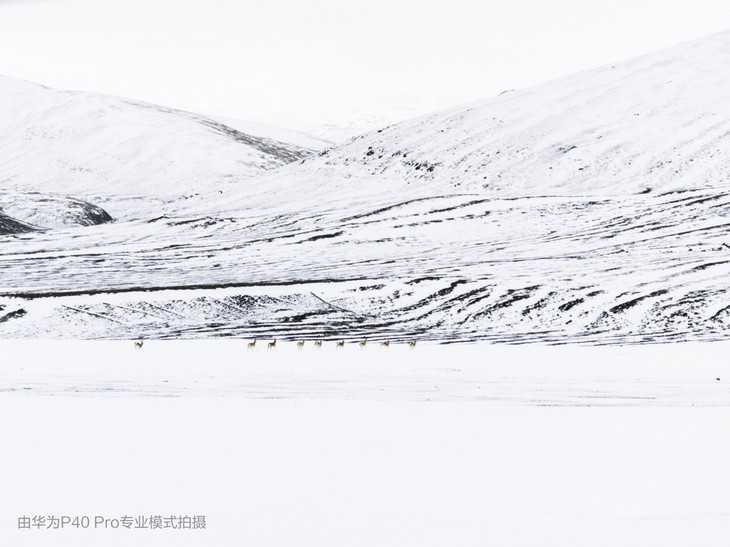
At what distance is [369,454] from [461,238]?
82.8 ft

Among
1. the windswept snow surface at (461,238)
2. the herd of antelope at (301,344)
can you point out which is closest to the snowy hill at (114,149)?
the windswept snow surface at (461,238)

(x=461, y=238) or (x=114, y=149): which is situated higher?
(x=114, y=149)

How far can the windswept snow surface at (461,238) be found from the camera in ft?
68.3

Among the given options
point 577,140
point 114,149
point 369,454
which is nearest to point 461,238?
point 577,140

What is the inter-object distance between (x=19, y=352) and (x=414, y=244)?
18.3 meters

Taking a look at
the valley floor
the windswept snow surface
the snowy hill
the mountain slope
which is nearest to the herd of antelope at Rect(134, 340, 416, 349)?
the valley floor

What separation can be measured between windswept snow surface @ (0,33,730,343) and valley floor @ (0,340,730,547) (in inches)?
295

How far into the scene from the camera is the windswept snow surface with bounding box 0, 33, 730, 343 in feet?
68.3

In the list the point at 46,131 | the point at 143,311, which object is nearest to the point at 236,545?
the point at 143,311

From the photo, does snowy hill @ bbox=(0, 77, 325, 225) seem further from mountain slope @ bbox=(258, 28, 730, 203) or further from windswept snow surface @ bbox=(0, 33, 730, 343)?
mountain slope @ bbox=(258, 28, 730, 203)

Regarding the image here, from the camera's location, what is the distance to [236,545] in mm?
4898

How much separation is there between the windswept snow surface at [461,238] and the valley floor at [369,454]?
24.6 feet

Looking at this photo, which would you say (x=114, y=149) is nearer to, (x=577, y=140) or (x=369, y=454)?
(x=577, y=140)

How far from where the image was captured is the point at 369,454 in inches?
278
